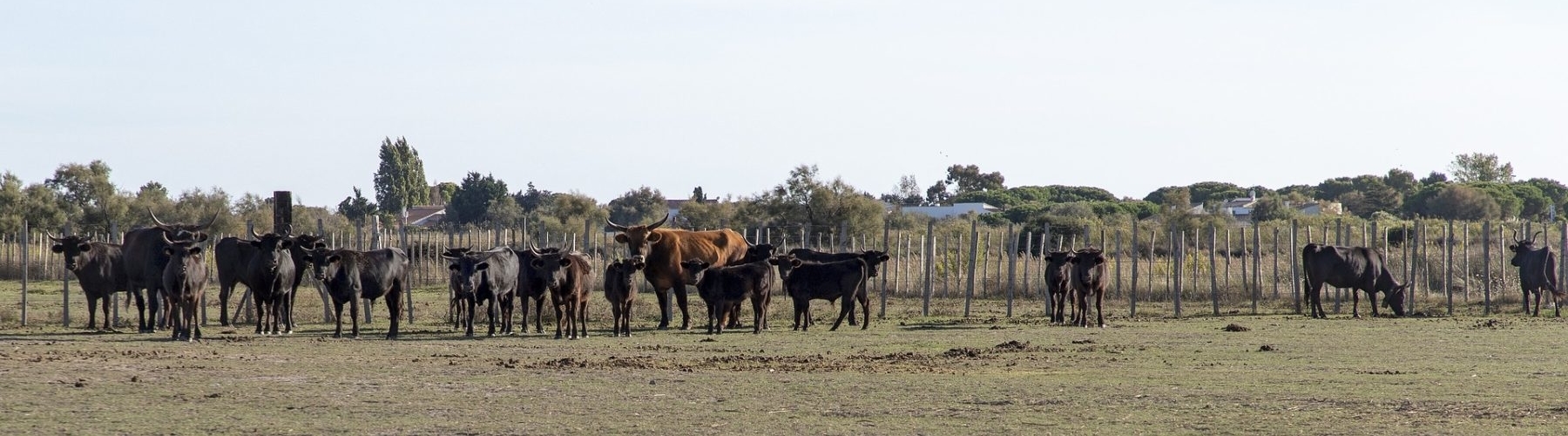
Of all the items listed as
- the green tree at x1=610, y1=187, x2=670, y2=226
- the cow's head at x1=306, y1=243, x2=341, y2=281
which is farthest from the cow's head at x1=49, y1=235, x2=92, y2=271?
the green tree at x1=610, y1=187, x2=670, y2=226

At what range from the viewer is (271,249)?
21.8 meters

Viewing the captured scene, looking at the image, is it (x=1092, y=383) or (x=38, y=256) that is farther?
(x=38, y=256)

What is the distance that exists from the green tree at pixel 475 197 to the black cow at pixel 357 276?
80.1 meters

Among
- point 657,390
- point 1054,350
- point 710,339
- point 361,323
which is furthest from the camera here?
point 361,323

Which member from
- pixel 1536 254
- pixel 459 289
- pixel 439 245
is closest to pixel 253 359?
pixel 459 289

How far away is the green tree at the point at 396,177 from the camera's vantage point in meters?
110

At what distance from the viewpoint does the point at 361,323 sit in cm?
2591

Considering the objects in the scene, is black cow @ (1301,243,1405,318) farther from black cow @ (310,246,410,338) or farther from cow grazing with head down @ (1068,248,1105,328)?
black cow @ (310,246,410,338)

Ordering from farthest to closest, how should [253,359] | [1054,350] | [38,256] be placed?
[38,256] < [1054,350] < [253,359]

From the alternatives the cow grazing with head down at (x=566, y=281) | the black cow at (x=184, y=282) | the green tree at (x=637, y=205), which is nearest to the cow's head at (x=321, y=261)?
the black cow at (x=184, y=282)

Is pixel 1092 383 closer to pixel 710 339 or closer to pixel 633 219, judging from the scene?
pixel 710 339

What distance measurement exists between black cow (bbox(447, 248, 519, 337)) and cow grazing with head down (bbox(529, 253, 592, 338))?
494mm

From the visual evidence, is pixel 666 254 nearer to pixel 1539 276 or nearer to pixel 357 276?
pixel 357 276

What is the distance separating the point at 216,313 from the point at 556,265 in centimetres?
916
